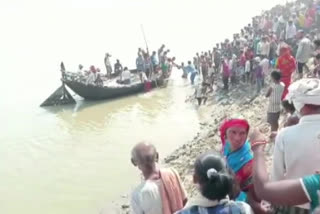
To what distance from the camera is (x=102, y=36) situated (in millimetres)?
55125

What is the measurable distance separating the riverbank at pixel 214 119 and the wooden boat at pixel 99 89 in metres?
3.93

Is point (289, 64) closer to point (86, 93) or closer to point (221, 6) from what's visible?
point (86, 93)

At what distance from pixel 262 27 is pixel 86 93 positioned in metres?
8.79

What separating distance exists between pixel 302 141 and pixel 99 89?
17799 millimetres

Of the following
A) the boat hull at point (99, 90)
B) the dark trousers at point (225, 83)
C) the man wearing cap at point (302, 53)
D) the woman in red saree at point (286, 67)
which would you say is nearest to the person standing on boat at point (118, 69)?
the boat hull at point (99, 90)

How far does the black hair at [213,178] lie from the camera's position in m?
2.47

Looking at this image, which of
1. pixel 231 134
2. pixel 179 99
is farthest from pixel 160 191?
pixel 179 99

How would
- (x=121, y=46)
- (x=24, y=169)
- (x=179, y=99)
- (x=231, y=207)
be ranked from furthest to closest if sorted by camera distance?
(x=121, y=46) < (x=179, y=99) < (x=24, y=169) < (x=231, y=207)

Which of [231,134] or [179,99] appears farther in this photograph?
[179,99]

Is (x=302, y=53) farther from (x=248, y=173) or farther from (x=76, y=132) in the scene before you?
(x=248, y=173)

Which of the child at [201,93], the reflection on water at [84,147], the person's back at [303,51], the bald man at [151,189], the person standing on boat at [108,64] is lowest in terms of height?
the reflection on water at [84,147]

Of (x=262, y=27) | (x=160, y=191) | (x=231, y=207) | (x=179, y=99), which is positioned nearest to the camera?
(x=231, y=207)

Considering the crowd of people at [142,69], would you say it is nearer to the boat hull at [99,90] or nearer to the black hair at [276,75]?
the boat hull at [99,90]

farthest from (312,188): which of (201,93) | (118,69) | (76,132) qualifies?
(118,69)
